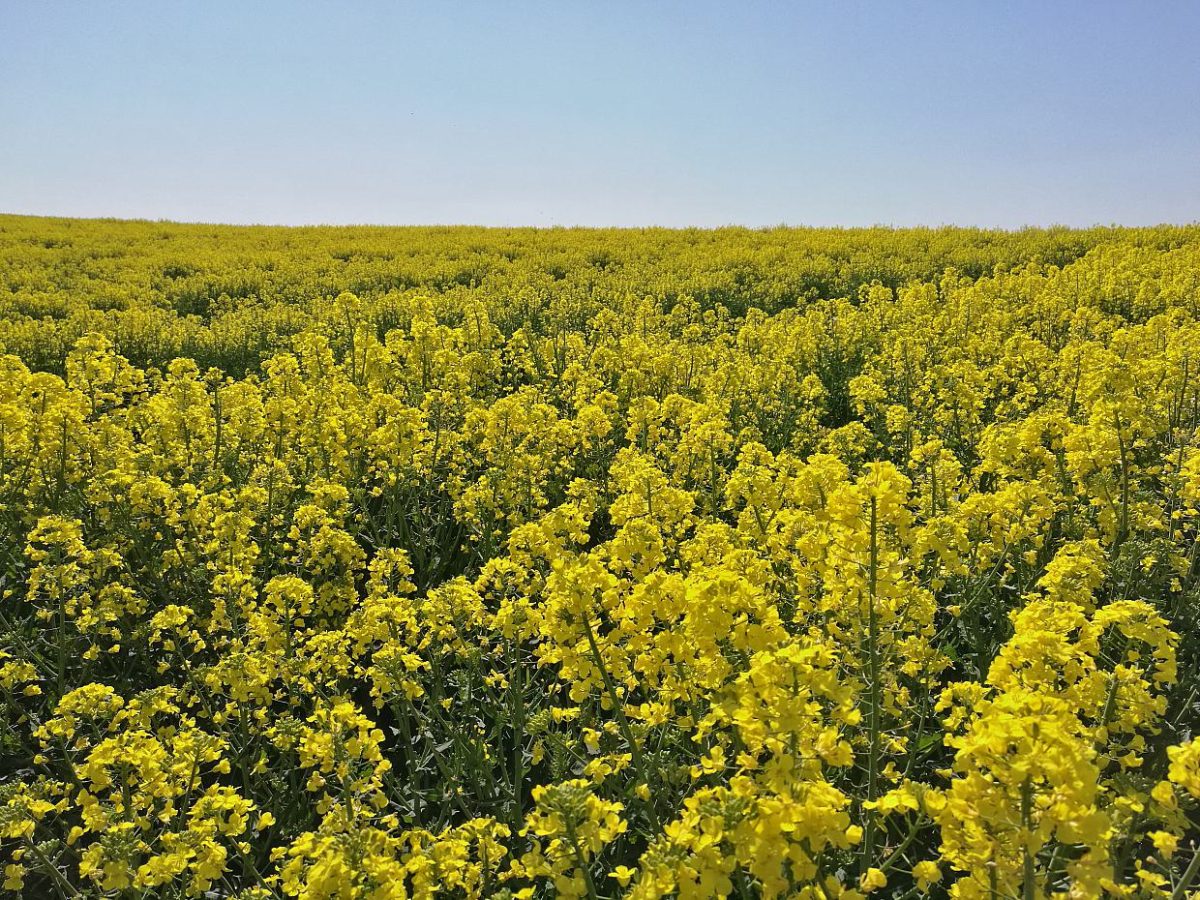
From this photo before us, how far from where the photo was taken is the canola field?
6.93 feet

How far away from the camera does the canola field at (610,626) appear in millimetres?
2113

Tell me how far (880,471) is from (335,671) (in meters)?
2.75

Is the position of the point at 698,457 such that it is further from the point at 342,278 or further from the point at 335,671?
the point at 342,278

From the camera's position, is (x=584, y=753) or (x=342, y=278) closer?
(x=584, y=753)

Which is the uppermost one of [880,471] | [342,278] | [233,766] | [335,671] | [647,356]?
[342,278]

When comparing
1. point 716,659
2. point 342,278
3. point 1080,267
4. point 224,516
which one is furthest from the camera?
point 342,278

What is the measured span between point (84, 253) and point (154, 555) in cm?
2021

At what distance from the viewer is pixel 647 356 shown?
8.19m

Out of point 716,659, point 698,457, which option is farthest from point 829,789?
point 698,457

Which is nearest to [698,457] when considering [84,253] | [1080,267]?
[1080,267]

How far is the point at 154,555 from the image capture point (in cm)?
517

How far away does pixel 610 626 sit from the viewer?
15.0ft

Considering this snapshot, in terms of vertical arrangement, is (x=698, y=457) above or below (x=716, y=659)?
above

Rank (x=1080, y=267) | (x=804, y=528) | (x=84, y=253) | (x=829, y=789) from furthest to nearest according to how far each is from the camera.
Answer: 1. (x=84, y=253)
2. (x=1080, y=267)
3. (x=804, y=528)
4. (x=829, y=789)
